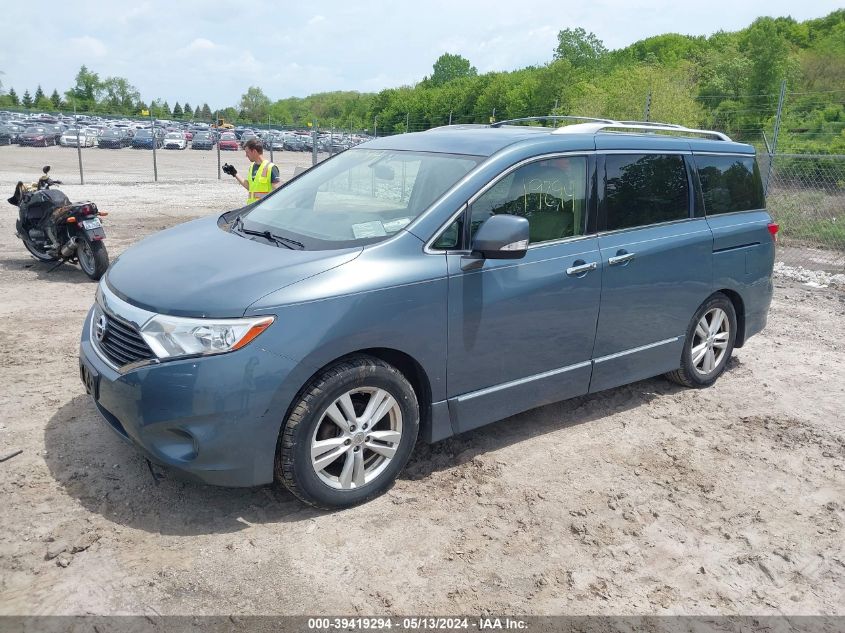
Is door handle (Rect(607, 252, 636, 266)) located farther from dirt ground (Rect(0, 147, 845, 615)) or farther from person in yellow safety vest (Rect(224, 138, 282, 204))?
person in yellow safety vest (Rect(224, 138, 282, 204))

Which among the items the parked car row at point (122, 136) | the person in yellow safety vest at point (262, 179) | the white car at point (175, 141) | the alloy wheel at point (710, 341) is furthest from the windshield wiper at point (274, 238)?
the white car at point (175, 141)

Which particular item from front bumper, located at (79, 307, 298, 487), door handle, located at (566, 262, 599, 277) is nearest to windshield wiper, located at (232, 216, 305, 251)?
front bumper, located at (79, 307, 298, 487)

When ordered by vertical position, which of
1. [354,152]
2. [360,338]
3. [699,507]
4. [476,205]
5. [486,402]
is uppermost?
[354,152]

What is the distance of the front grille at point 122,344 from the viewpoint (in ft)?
11.1

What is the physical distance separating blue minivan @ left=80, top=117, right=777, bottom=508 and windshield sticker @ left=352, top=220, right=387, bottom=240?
→ 1 cm

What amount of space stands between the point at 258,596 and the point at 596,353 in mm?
2655

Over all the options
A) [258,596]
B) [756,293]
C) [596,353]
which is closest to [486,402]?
[596,353]

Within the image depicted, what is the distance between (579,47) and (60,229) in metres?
68.5

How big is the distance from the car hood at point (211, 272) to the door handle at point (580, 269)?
140 cm

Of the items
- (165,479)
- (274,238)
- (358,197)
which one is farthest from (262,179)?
(165,479)

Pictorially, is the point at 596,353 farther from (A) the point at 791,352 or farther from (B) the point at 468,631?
(A) the point at 791,352

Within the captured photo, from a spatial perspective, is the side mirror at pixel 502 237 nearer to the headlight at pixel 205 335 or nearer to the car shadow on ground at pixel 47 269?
the headlight at pixel 205 335

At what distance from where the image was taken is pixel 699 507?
3.96 meters

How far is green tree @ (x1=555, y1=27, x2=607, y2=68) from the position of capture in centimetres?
6931
